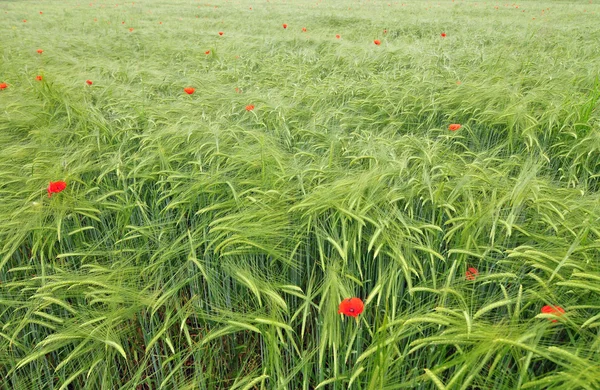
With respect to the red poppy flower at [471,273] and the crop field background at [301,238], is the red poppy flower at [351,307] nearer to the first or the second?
the crop field background at [301,238]

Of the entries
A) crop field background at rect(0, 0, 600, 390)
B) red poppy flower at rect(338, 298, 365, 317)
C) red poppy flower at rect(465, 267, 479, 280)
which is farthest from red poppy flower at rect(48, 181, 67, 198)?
red poppy flower at rect(465, 267, 479, 280)

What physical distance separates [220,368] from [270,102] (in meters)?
1.36

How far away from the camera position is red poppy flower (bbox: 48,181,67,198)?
45.0 inches

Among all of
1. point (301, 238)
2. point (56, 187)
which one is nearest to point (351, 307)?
point (301, 238)

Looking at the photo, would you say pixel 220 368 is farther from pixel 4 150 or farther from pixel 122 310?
pixel 4 150

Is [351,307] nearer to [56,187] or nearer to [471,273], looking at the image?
[471,273]

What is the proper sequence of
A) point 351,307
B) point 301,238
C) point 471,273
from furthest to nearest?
point 301,238 → point 471,273 → point 351,307

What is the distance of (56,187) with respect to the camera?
115 centimetres

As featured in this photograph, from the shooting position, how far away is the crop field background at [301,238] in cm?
80

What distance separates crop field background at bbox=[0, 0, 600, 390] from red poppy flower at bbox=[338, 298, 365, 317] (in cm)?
3

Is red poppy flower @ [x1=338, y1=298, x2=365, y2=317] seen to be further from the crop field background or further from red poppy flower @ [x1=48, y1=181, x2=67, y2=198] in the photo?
red poppy flower @ [x1=48, y1=181, x2=67, y2=198]

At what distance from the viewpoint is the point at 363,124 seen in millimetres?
1884

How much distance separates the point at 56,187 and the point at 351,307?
973mm

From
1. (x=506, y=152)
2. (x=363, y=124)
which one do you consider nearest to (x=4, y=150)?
(x=363, y=124)
